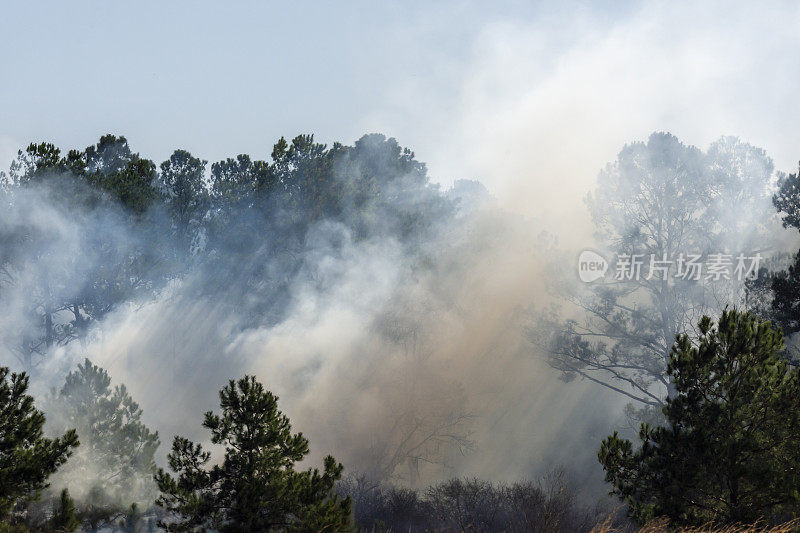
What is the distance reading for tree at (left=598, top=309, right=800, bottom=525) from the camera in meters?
12.2

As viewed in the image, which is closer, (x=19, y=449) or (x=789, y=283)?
(x=19, y=449)

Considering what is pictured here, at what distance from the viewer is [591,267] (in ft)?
87.0

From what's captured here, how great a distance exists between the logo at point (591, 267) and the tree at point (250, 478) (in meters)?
15.1

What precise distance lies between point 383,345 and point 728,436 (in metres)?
23.9

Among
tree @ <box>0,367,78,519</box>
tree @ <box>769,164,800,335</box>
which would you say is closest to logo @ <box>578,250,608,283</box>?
tree @ <box>769,164,800,335</box>

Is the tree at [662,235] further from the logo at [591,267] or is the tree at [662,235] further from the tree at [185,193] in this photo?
the tree at [185,193]

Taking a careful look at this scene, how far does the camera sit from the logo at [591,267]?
26.4 meters

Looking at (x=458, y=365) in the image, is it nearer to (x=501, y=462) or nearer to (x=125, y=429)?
(x=501, y=462)

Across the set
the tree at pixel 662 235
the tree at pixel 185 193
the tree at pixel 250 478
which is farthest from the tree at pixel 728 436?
the tree at pixel 185 193

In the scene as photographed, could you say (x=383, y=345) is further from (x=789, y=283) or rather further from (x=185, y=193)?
(x=789, y=283)

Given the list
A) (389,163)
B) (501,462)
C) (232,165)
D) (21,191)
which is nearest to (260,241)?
(232,165)

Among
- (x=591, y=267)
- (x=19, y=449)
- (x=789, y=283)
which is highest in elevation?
(x=591, y=267)

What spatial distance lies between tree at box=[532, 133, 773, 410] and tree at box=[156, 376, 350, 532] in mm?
14111

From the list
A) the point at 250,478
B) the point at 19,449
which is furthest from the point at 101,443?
the point at 250,478
